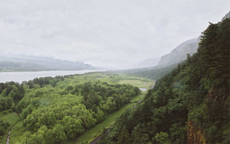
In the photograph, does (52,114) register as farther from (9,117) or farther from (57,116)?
(9,117)

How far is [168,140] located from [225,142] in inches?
374

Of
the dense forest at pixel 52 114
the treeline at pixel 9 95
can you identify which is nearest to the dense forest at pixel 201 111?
the dense forest at pixel 52 114

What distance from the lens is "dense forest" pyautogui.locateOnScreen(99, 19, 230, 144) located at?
13.3 metres

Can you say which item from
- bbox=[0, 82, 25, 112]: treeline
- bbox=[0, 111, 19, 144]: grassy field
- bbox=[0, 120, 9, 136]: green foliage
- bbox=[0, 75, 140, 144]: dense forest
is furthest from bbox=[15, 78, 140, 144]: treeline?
bbox=[0, 120, 9, 136]: green foliage

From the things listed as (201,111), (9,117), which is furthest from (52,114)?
(201,111)

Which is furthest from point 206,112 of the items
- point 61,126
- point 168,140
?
point 61,126

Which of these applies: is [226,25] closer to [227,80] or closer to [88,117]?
[227,80]

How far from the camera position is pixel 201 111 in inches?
631

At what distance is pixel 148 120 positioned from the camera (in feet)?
82.5

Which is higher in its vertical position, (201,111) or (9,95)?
(201,111)

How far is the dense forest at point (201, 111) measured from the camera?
13289mm

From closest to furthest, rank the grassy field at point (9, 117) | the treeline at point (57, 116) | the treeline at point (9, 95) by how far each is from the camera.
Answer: the treeline at point (57, 116)
the grassy field at point (9, 117)
the treeline at point (9, 95)

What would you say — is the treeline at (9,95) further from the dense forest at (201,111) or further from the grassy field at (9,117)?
the dense forest at (201,111)

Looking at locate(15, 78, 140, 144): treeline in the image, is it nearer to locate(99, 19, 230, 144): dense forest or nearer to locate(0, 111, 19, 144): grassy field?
locate(0, 111, 19, 144): grassy field
